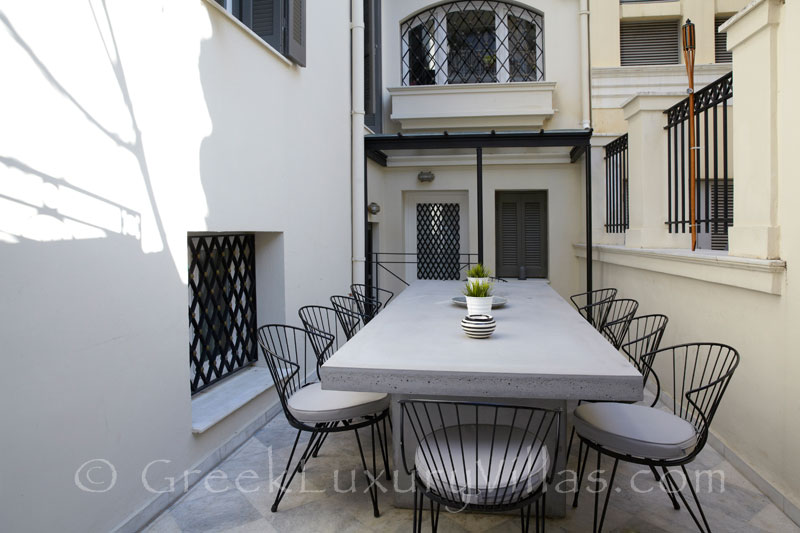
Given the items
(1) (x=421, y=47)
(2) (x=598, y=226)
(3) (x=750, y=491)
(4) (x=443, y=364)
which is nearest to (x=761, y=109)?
(3) (x=750, y=491)

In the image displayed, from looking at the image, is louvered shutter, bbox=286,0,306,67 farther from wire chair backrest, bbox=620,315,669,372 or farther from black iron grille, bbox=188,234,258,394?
wire chair backrest, bbox=620,315,669,372

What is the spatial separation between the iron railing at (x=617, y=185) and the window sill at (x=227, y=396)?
4.30 m

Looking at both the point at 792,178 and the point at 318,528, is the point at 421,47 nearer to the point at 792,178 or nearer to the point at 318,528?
the point at 792,178

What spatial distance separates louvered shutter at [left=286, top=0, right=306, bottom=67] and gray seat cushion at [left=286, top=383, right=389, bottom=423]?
265cm

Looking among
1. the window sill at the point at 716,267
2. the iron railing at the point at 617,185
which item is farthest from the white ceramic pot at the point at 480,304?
the iron railing at the point at 617,185

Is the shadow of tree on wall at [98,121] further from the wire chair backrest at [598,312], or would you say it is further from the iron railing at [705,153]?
the iron railing at [705,153]

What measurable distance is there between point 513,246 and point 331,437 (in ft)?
17.3

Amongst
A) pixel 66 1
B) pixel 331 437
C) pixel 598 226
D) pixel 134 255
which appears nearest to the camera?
pixel 66 1

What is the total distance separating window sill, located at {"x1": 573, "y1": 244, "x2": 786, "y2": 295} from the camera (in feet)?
8.39

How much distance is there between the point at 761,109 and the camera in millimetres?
2715

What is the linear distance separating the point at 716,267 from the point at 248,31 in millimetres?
3296

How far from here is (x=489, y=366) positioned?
6.57 ft

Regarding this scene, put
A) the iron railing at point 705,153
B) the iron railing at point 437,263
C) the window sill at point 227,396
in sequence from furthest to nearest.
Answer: the iron railing at point 437,263 → the iron railing at point 705,153 → the window sill at point 227,396

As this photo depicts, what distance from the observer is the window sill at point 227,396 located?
9.73ft
